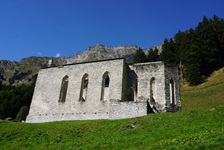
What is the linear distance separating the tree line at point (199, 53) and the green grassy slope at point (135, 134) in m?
38.4

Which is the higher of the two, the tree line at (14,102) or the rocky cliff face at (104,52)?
the rocky cliff face at (104,52)

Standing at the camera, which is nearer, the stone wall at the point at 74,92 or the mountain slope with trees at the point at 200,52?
A: the stone wall at the point at 74,92

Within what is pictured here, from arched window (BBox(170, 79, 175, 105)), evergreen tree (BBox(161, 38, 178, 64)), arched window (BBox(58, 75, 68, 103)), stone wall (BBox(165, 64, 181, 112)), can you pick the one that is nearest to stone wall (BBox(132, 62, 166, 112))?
stone wall (BBox(165, 64, 181, 112))

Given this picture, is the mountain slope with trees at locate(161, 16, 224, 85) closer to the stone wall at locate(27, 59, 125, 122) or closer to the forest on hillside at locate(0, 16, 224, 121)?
the forest on hillside at locate(0, 16, 224, 121)

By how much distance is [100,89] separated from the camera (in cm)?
3234

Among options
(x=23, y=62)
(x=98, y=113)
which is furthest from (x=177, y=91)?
(x=23, y=62)

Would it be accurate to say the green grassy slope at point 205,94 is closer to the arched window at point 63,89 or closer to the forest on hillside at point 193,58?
the forest on hillside at point 193,58

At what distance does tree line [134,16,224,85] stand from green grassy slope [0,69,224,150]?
38375 millimetres

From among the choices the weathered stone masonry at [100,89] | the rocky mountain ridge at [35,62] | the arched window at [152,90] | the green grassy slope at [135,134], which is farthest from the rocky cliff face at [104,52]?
the green grassy slope at [135,134]

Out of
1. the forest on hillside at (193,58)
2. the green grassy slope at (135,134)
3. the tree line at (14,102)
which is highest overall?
the forest on hillside at (193,58)

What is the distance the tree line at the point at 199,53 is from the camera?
58.3 m

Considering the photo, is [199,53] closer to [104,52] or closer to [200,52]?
[200,52]

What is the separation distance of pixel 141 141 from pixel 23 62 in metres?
179

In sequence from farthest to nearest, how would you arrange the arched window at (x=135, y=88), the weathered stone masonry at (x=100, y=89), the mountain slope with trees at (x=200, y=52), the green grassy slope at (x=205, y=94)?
the mountain slope with trees at (x=200, y=52) < the green grassy slope at (x=205, y=94) < the arched window at (x=135, y=88) < the weathered stone masonry at (x=100, y=89)
